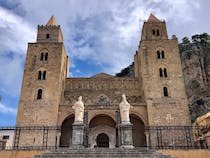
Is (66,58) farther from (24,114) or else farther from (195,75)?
(195,75)

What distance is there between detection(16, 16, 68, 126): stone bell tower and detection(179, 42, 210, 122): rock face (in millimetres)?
22016

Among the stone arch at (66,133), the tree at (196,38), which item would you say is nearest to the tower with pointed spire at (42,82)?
the stone arch at (66,133)

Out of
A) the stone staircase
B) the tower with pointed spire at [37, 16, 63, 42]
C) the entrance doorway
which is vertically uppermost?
the tower with pointed spire at [37, 16, 63, 42]

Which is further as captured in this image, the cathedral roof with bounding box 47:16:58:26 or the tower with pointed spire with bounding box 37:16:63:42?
the cathedral roof with bounding box 47:16:58:26

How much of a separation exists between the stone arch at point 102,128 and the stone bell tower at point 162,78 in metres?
3.77

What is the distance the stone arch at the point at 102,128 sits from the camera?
2173 cm

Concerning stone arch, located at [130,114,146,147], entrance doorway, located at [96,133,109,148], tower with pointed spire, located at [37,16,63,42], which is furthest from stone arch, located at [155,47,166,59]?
tower with pointed spire, located at [37,16,63,42]

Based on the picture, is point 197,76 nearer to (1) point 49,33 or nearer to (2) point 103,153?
(1) point 49,33

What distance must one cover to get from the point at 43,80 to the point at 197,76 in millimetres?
26004

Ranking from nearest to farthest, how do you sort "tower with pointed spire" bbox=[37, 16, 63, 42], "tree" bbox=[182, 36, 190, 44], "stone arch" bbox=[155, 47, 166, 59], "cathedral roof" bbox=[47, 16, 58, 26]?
"stone arch" bbox=[155, 47, 166, 59]
"tower with pointed spire" bbox=[37, 16, 63, 42]
"cathedral roof" bbox=[47, 16, 58, 26]
"tree" bbox=[182, 36, 190, 44]

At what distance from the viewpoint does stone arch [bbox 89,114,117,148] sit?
21734mm

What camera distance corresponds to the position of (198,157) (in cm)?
1266

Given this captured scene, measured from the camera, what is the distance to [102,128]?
881 inches

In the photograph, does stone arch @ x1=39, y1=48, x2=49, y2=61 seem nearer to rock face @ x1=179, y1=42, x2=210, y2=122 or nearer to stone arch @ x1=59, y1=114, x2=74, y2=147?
stone arch @ x1=59, y1=114, x2=74, y2=147
